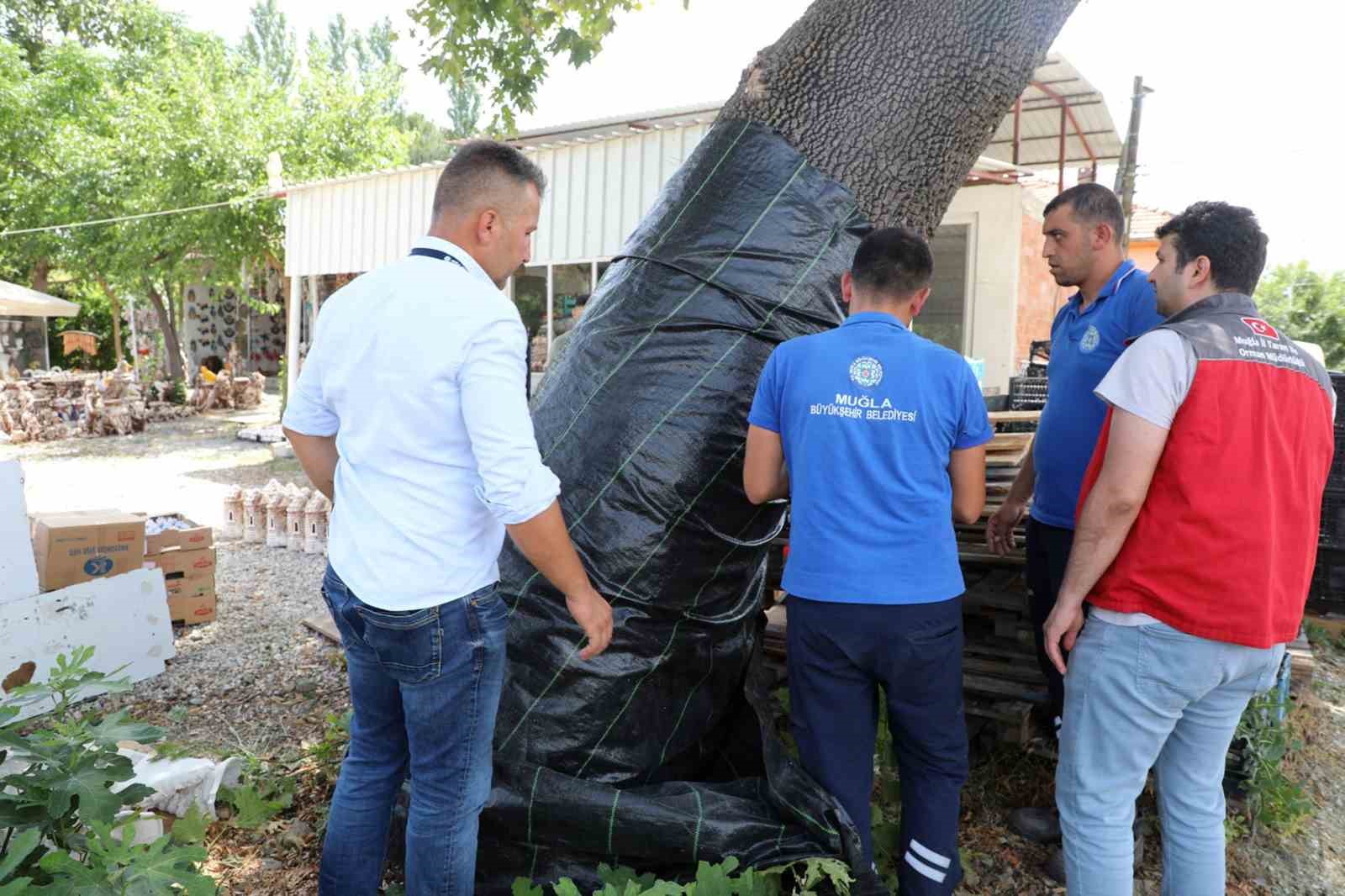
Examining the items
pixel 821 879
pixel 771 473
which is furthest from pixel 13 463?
pixel 821 879

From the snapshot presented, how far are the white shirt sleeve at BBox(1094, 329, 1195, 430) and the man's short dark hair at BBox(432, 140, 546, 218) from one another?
1440mm

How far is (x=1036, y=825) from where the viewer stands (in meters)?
3.14

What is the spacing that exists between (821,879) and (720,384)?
53.2 inches

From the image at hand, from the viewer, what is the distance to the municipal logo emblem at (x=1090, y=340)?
2877 millimetres

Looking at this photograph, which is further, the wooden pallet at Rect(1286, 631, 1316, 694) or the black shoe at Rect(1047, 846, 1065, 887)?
the wooden pallet at Rect(1286, 631, 1316, 694)

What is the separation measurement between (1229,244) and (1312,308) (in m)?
21.4

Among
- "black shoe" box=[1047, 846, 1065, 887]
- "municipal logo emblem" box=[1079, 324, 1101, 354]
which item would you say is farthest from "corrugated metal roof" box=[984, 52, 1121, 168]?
"black shoe" box=[1047, 846, 1065, 887]

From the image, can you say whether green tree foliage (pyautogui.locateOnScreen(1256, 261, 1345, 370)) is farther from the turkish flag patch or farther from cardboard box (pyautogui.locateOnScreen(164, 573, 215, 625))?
cardboard box (pyautogui.locateOnScreen(164, 573, 215, 625))

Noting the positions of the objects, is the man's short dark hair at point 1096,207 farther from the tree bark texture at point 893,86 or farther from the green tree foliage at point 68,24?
the green tree foliage at point 68,24

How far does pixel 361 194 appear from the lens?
12.6 m

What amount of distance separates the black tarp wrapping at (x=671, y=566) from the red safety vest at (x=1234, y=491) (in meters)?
1.01

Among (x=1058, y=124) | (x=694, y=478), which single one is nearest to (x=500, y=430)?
(x=694, y=478)

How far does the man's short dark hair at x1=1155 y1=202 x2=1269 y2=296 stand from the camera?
88.3 inches

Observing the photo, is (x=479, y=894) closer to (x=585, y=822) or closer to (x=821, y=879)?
(x=585, y=822)
